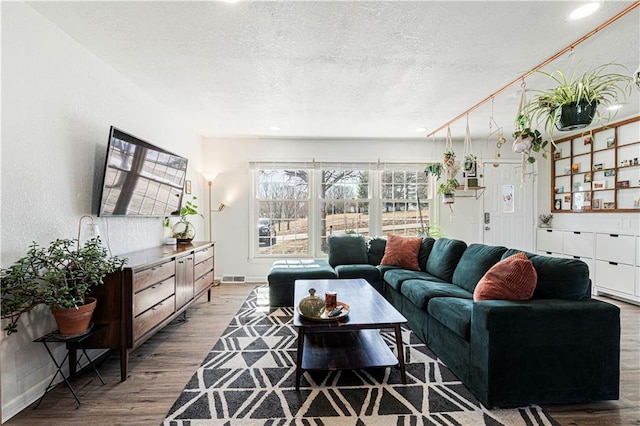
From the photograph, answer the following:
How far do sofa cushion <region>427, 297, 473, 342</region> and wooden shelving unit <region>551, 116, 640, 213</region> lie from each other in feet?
10.5

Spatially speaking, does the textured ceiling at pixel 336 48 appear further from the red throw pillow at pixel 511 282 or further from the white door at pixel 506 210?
the white door at pixel 506 210

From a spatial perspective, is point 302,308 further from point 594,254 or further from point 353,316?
point 594,254

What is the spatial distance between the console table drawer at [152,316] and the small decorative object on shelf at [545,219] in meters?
6.03

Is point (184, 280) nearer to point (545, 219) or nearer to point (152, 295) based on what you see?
point (152, 295)

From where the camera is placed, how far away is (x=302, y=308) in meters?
2.26

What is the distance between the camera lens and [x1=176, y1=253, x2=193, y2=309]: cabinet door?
307 cm

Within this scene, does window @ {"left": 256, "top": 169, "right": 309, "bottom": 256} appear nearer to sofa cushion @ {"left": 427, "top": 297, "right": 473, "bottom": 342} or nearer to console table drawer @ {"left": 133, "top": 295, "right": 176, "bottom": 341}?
console table drawer @ {"left": 133, "top": 295, "right": 176, "bottom": 341}

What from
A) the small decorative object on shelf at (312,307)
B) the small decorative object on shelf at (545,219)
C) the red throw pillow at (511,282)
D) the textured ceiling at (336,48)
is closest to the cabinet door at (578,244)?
the small decorative object on shelf at (545,219)

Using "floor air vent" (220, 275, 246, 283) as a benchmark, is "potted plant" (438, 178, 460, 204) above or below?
above

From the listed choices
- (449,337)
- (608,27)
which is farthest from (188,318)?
(608,27)

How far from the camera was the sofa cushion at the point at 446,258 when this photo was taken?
347 cm

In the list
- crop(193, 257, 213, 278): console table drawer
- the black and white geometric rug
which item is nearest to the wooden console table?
crop(193, 257, 213, 278): console table drawer

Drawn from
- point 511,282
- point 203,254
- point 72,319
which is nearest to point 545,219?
point 511,282

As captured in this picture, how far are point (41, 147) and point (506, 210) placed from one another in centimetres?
630
